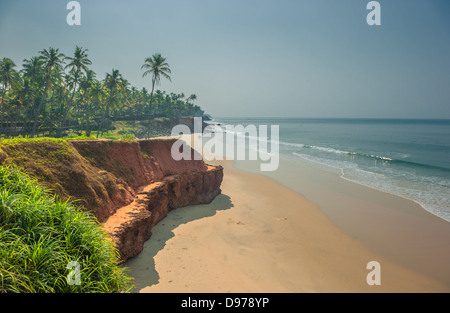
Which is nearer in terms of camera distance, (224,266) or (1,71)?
(224,266)

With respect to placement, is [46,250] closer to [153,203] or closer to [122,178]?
[153,203]

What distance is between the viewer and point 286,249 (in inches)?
487

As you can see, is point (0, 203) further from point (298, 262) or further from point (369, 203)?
point (369, 203)

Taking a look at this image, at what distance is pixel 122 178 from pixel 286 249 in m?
10.8

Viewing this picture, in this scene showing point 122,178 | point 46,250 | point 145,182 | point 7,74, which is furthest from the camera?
point 7,74

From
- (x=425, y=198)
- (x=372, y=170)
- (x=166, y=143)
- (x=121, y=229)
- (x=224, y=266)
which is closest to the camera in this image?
(x=121, y=229)

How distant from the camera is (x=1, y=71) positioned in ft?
107

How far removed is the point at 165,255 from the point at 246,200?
396 inches

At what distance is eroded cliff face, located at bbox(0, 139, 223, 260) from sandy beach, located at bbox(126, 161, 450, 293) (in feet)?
3.80

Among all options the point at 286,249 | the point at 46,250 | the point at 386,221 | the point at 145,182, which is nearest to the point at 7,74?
the point at 145,182

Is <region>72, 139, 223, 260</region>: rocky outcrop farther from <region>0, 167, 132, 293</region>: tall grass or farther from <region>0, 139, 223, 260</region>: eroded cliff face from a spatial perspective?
<region>0, 167, 132, 293</region>: tall grass

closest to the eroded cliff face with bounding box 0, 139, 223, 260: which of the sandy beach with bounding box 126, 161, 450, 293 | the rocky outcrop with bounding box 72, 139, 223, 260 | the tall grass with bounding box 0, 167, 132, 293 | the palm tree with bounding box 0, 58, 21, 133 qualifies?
the rocky outcrop with bounding box 72, 139, 223, 260

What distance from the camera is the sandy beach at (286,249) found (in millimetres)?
9703
